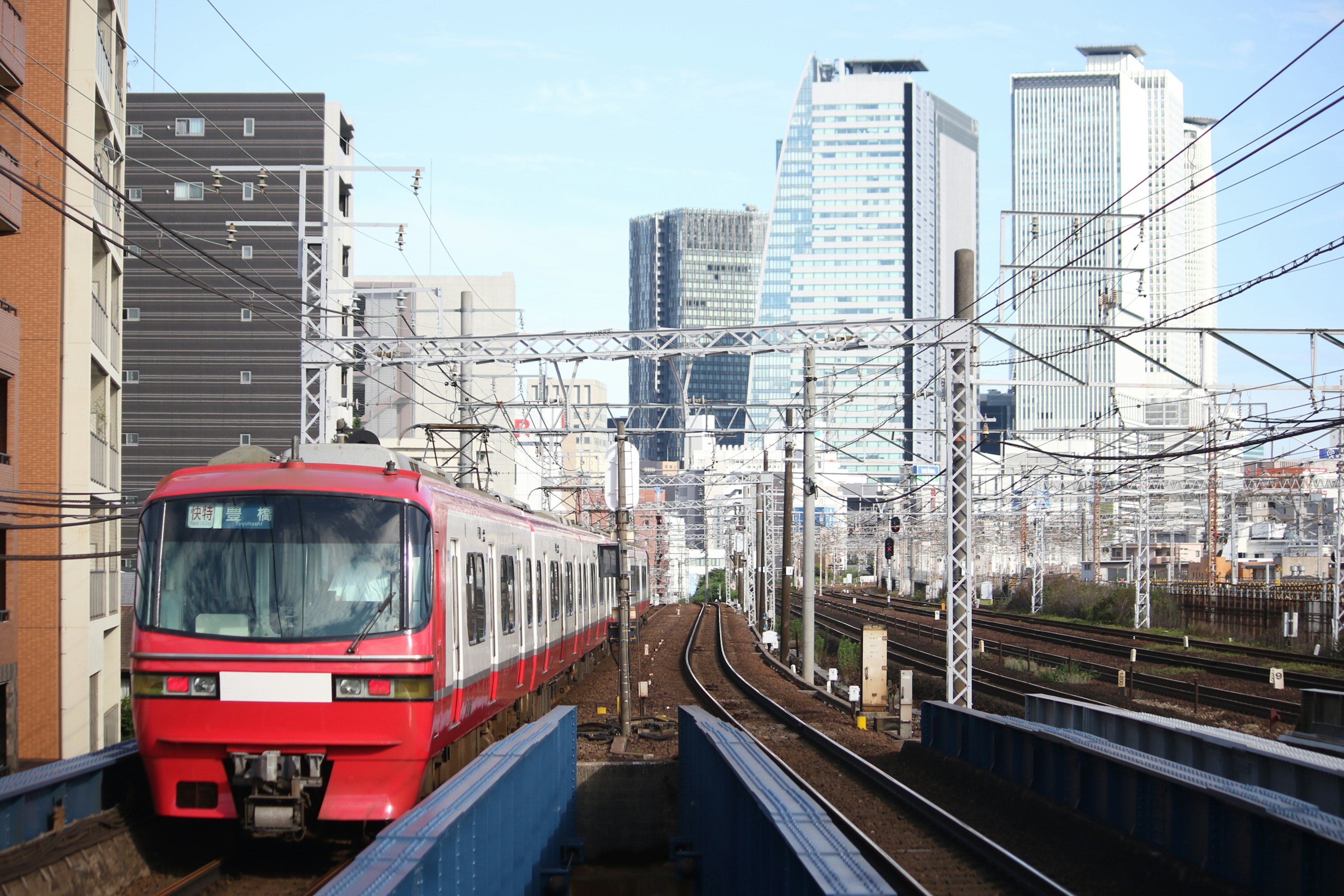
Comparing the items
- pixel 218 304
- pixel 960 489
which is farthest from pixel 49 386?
pixel 218 304

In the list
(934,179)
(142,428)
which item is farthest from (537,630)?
(934,179)

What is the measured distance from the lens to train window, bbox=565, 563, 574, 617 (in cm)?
1925

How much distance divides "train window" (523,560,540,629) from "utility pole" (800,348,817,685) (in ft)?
32.5

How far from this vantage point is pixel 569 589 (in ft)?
65.3

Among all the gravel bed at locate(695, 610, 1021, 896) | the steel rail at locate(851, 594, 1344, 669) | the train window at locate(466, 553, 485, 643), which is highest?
the train window at locate(466, 553, 485, 643)

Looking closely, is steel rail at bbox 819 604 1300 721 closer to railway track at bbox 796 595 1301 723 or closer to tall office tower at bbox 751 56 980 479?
railway track at bbox 796 595 1301 723

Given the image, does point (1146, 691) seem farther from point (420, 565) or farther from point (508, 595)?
point (420, 565)

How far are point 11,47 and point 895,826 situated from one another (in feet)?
57.3

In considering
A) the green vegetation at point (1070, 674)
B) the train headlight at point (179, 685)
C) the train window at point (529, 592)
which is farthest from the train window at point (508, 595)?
the green vegetation at point (1070, 674)

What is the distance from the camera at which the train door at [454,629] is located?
367 inches

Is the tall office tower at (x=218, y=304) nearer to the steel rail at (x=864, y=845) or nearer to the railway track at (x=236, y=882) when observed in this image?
the steel rail at (x=864, y=845)

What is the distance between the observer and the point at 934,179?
18412 cm

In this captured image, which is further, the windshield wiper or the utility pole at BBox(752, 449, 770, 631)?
the utility pole at BBox(752, 449, 770, 631)

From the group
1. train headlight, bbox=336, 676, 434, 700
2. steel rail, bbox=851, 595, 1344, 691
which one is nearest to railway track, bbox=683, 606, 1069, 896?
train headlight, bbox=336, 676, 434, 700
